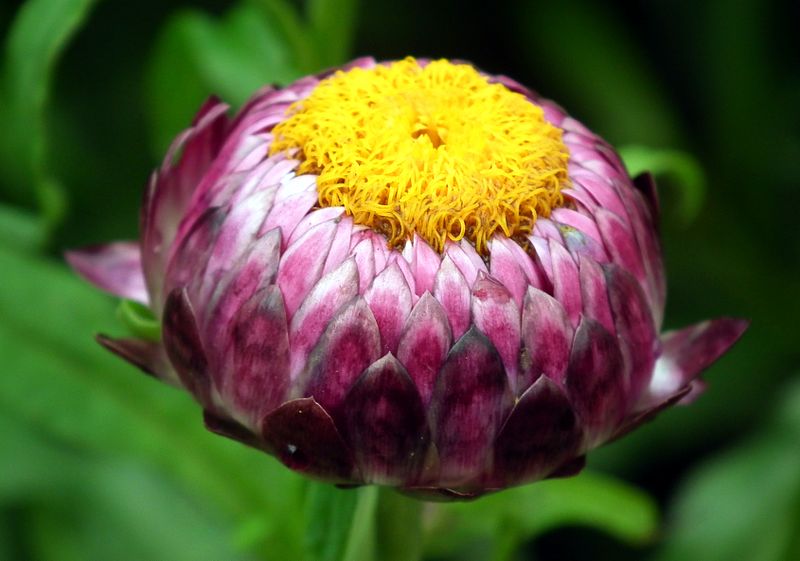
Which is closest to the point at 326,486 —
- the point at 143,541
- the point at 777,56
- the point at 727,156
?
the point at 143,541

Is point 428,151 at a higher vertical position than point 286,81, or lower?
higher

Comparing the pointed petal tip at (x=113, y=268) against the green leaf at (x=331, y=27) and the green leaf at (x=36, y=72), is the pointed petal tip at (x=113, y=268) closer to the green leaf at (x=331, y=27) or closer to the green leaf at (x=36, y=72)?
the green leaf at (x=36, y=72)

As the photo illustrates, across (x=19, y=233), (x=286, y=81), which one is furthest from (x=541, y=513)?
(x=19, y=233)

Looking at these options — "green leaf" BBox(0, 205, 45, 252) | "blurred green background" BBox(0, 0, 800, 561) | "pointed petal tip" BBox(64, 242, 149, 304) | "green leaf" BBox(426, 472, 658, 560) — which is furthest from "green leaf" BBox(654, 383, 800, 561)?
"green leaf" BBox(0, 205, 45, 252)

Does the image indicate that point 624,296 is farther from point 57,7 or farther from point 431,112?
point 57,7

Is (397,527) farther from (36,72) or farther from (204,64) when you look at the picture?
(204,64)

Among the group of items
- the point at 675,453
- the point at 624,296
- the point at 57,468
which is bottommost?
the point at 675,453
